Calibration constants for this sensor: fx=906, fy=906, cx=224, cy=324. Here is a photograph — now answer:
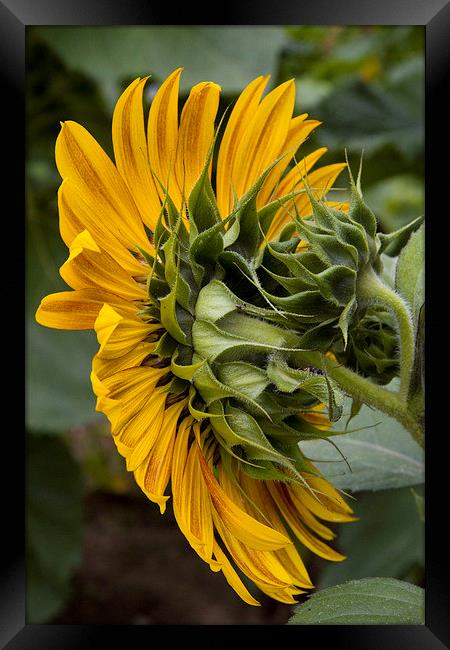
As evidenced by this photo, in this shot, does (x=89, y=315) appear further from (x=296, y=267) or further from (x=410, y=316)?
(x=410, y=316)

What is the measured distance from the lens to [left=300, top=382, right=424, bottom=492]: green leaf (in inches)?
42.0

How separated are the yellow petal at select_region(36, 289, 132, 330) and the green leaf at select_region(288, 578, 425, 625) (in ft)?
1.08

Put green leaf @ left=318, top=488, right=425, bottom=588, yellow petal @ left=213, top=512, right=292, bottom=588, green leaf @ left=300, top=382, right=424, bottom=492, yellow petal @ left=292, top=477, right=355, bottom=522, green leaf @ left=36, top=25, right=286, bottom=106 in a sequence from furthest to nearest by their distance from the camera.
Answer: green leaf @ left=318, top=488, right=425, bottom=588 < green leaf @ left=36, top=25, right=286, bottom=106 < green leaf @ left=300, top=382, right=424, bottom=492 < yellow petal @ left=292, top=477, right=355, bottom=522 < yellow petal @ left=213, top=512, right=292, bottom=588

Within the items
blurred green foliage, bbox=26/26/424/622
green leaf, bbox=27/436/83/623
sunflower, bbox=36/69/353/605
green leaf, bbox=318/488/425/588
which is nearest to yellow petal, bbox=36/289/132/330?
sunflower, bbox=36/69/353/605

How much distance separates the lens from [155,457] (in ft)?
2.52

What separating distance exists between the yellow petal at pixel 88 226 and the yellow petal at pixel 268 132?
13 cm

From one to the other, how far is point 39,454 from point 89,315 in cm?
158

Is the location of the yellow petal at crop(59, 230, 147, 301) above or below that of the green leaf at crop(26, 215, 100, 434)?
above

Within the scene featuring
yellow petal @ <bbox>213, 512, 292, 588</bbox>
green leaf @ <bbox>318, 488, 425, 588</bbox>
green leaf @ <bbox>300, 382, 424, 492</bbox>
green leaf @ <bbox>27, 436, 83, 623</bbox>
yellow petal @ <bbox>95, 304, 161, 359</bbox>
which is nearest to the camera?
yellow petal @ <bbox>95, 304, 161, 359</bbox>

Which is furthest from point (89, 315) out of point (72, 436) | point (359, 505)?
point (72, 436)

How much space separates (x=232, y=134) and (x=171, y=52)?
1.01 m

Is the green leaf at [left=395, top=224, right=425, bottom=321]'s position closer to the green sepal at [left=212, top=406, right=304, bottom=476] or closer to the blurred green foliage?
the green sepal at [left=212, top=406, right=304, bottom=476]

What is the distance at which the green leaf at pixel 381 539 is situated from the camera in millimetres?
1907

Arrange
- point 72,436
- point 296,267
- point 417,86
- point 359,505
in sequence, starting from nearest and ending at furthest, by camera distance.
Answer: point 296,267 → point 359,505 → point 417,86 → point 72,436
